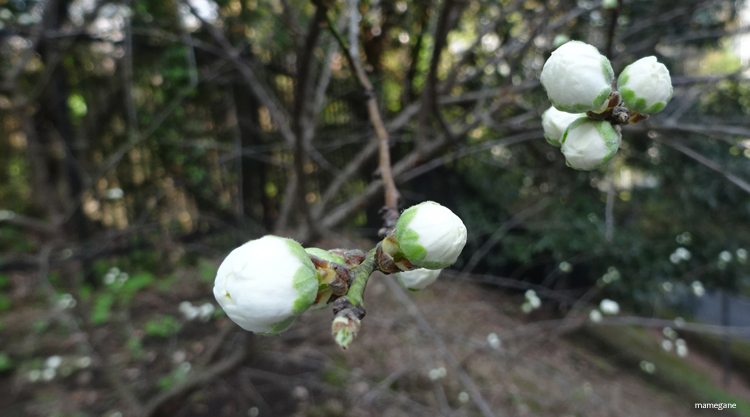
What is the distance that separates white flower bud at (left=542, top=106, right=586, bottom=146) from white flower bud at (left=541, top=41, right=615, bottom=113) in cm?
8

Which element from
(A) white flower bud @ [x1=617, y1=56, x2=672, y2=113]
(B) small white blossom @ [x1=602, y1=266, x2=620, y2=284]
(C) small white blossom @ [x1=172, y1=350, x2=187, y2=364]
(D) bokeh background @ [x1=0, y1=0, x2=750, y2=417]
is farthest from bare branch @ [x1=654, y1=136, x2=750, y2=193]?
(C) small white blossom @ [x1=172, y1=350, x2=187, y2=364]

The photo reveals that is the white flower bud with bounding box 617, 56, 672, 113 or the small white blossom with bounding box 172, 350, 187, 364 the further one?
the small white blossom with bounding box 172, 350, 187, 364

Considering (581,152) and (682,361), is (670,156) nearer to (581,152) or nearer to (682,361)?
(682,361)

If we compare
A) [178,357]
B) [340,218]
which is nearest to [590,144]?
[340,218]

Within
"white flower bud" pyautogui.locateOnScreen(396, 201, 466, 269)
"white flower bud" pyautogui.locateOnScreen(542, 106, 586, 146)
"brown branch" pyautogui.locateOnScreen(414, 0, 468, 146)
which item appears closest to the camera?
"white flower bud" pyautogui.locateOnScreen(396, 201, 466, 269)

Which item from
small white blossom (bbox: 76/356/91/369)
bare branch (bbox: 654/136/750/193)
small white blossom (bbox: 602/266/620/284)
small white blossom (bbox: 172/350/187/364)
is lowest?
small white blossom (bbox: 602/266/620/284)

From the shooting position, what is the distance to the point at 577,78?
499 millimetres

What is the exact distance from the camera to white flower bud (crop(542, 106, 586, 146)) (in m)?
0.61

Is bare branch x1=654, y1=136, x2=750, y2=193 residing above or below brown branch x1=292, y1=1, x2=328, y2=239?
below

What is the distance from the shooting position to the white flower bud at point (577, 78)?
500 mm

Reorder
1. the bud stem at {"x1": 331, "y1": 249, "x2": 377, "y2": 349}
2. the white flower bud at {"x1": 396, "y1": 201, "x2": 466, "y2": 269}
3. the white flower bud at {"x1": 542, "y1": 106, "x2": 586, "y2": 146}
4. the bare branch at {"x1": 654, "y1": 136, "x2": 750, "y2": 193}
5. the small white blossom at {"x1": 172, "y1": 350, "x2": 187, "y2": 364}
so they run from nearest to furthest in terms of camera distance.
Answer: the bud stem at {"x1": 331, "y1": 249, "x2": 377, "y2": 349}, the white flower bud at {"x1": 396, "y1": 201, "x2": 466, "y2": 269}, the white flower bud at {"x1": 542, "y1": 106, "x2": 586, "y2": 146}, the bare branch at {"x1": 654, "y1": 136, "x2": 750, "y2": 193}, the small white blossom at {"x1": 172, "y1": 350, "x2": 187, "y2": 364}

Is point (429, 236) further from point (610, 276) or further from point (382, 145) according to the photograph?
point (610, 276)

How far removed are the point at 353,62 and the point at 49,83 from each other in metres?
3.75

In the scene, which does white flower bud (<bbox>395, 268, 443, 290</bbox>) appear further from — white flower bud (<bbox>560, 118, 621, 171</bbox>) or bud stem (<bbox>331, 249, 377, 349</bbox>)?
white flower bud (<bbox>560, 118, 621, 171</bbox>)
